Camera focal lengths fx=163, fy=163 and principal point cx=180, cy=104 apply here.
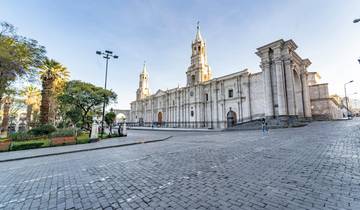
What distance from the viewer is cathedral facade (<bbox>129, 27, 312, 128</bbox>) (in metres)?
25.0

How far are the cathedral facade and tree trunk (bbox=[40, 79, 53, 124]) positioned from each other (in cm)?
2906

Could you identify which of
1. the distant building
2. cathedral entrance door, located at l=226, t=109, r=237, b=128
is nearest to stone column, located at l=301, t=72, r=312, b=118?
the distant building

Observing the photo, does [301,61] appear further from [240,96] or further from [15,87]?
[15,87]

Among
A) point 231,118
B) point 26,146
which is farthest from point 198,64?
point 26,146

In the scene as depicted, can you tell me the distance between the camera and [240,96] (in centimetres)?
3328

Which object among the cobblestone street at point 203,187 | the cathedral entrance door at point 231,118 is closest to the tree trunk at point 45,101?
the cobblestone street at point 203,187

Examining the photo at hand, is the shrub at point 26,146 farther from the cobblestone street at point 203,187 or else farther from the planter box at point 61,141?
the cobblestone street at point 203,187

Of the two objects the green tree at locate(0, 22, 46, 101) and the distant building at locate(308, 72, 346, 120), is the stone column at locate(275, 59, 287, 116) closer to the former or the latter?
the distant building at locate(308, 72, 346, 120)

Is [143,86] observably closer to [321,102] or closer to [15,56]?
[15,56]

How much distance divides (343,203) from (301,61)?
37176 mm

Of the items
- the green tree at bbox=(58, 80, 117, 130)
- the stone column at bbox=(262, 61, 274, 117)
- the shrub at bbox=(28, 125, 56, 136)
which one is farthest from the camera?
the stone column at bbox=(262, 61, 274, 117)

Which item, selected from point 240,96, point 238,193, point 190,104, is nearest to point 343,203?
point 238,193

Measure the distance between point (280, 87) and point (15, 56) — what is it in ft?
112

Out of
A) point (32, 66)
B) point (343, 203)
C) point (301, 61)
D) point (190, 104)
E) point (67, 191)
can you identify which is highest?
point (301, 61)
